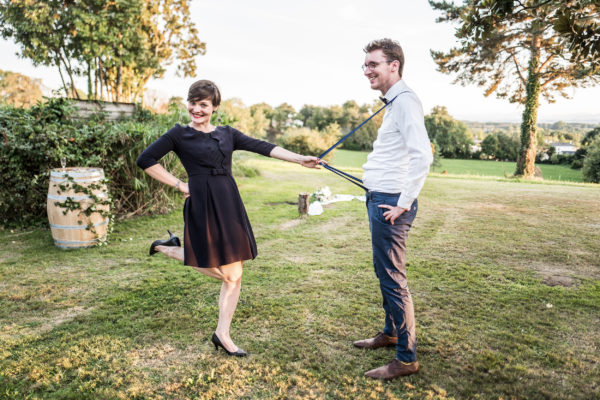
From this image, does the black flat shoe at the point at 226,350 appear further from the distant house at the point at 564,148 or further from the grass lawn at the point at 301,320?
the distant house at the point at 564,148

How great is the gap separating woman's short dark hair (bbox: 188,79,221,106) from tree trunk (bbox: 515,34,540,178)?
22.1m

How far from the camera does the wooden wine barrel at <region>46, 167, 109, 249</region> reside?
518cm

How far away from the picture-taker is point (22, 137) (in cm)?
605

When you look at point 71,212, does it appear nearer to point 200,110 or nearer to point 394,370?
point 200,110

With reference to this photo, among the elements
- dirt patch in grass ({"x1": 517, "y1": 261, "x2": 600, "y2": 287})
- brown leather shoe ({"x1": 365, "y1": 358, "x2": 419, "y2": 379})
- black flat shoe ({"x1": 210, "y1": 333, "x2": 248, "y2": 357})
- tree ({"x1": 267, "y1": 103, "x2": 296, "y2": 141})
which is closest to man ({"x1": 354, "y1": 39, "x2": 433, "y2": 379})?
brown leather shoe ({"x1": 365, "y1": 358, "x2": 419, "y2": 379})

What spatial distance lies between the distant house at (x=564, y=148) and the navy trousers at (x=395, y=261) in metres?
50.9

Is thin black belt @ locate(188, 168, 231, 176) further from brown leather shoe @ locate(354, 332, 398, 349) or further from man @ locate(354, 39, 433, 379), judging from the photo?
brown leather shoe @ locate(354, 332, 398, 349)

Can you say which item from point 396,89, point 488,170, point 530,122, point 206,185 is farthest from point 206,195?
point 488,170

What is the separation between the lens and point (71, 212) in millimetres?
5215

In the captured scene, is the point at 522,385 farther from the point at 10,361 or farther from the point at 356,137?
the point at 356,137

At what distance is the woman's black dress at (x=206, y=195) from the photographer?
8.27 feet

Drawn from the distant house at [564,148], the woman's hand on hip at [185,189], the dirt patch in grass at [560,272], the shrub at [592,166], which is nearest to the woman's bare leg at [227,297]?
the woman's hand on hip at [185,189]

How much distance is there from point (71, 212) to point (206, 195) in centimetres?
372

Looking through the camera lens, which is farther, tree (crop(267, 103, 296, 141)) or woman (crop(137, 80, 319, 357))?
tree (crop(267, 103, 296, 141))
